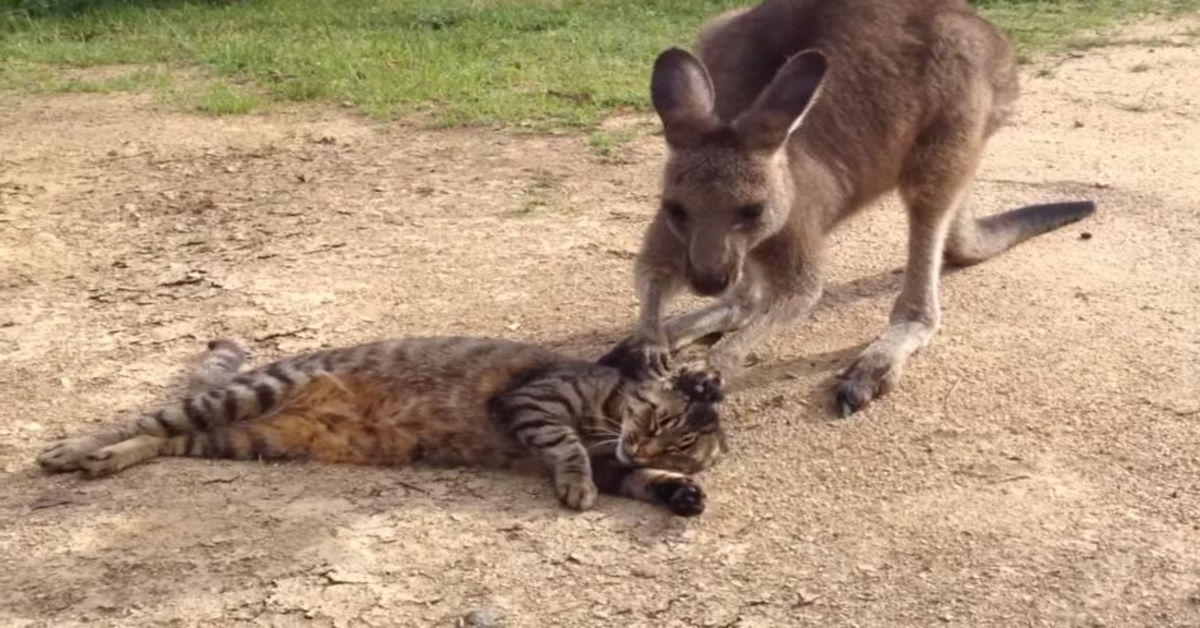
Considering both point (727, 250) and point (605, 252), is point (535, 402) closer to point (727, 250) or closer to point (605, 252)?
point (727, 250)

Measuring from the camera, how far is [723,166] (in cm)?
439

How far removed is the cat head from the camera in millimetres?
4016

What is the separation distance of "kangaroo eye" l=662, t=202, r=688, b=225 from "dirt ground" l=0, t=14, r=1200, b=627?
0.64 m

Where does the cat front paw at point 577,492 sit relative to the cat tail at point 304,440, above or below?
below

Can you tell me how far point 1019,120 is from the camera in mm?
7672

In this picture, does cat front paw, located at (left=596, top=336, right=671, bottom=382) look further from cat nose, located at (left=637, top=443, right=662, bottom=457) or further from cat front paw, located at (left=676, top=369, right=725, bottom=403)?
cat nose, located at (left=637, top=443, right=662, bottom=457)

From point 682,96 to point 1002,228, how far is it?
6.32 ft

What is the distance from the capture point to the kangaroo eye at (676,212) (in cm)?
442

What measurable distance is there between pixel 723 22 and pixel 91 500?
2.89m

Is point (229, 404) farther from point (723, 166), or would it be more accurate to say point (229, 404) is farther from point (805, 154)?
point (805, 154)

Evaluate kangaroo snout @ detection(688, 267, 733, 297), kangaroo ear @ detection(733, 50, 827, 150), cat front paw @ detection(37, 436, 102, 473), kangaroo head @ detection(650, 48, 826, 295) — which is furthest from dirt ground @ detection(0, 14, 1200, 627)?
kangaroo ear @ detection(733, 50, 827, 150)

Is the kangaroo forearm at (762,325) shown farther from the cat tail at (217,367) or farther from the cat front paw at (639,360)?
the cat tail at (217,367)

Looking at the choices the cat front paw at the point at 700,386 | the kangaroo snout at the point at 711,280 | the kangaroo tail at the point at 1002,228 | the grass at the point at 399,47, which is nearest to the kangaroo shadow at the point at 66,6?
the grass at the point at 399,47

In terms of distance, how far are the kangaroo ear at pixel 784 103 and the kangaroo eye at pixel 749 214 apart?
195 millimetres
